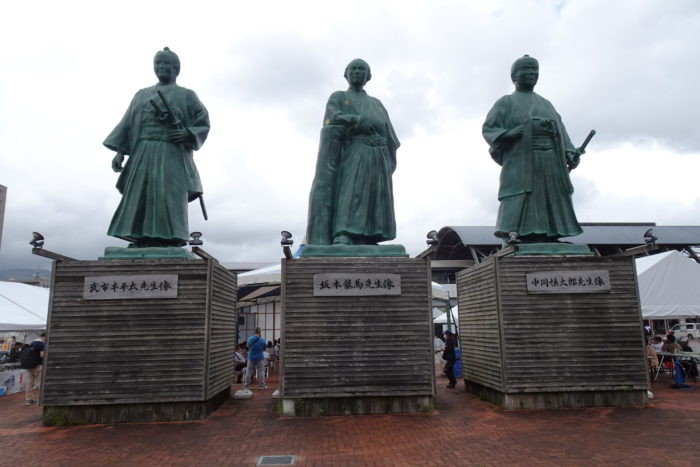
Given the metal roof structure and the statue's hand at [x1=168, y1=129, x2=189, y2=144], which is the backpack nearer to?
the statue's hand at [x1=168, y1=129, x2=189, y2=144]

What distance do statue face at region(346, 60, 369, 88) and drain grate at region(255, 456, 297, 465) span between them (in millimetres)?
6861

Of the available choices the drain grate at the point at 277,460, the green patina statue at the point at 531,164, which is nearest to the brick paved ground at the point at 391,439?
the drain grate at the point at 277,460

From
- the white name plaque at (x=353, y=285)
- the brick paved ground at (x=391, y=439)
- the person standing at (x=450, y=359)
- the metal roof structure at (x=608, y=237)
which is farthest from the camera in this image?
the metal roof structure at (x=608, y=237)

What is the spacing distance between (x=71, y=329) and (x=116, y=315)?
2.39 feet

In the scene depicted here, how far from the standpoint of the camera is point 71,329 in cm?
789

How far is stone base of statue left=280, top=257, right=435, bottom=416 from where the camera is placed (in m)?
8.02

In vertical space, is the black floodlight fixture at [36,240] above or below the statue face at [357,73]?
below

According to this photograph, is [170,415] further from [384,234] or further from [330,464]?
[384,234]

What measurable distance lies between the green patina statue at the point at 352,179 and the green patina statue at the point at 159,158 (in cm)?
240

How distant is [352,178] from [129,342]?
15.6ft

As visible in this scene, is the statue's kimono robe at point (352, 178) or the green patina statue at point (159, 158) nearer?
the green patina statue at point (159, 158)

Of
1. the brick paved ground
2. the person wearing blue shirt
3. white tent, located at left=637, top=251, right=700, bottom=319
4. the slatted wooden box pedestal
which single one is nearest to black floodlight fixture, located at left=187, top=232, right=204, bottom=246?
the slatted wooden box pedestal

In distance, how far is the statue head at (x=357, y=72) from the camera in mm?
9516

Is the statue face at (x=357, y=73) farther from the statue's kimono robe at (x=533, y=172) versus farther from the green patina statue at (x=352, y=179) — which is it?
the statue's kimono robe at (x=533, y=172)
